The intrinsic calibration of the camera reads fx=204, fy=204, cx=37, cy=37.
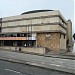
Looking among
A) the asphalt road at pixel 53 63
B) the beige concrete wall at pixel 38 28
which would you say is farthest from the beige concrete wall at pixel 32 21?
the asphalt road at pixel 53 63

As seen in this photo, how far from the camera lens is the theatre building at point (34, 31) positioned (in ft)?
195

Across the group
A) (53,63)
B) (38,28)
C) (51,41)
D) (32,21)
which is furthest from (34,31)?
(53,63)

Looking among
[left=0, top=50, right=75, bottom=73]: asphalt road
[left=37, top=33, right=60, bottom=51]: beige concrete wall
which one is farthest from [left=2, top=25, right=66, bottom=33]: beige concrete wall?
[left=0, top=50, right=75, bottom=73]: asphalt road

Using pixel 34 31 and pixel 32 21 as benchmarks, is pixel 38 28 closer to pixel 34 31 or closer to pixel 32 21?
pixel 34 31

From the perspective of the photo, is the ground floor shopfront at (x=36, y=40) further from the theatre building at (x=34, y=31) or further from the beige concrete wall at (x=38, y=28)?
the beige concrete wall at (x=38, y=28)

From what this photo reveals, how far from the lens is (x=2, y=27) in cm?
7781

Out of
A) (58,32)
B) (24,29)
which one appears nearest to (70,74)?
(58,32)

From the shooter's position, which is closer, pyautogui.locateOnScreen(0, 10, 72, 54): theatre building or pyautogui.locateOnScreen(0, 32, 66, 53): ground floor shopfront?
pyautogui.locateOnScreen(0, 10, 72, 54): theatre building

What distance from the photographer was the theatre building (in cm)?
5953

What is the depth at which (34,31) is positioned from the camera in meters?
64.4

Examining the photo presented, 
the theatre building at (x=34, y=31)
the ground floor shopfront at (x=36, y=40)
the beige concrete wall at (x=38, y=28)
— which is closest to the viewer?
the beige concrete wall at (x=38, y=28)

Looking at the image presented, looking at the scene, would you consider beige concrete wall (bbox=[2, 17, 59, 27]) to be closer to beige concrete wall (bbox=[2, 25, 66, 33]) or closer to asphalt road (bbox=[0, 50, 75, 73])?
beige concrete wall (bbox=[2, 25, 66, 33])

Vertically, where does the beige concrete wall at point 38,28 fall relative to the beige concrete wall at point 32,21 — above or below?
below

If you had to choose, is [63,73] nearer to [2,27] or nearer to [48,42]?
[48,42]
